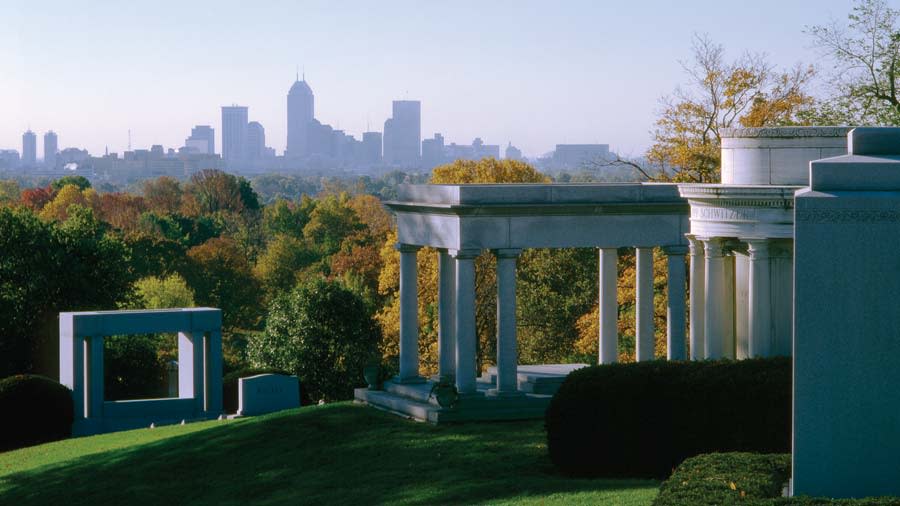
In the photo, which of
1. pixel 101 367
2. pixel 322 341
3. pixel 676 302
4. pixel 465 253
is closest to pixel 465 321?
pixel 465 253

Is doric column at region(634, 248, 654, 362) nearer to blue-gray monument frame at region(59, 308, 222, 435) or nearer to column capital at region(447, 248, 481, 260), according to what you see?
column capital at region(447, 248, 481, 260)

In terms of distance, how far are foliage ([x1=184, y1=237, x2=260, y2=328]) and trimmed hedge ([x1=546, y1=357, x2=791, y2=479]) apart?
71.9 metres

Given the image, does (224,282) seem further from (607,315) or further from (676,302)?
(676,302)

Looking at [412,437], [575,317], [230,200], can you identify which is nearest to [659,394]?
[412,437]

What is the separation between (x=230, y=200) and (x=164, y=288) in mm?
76379

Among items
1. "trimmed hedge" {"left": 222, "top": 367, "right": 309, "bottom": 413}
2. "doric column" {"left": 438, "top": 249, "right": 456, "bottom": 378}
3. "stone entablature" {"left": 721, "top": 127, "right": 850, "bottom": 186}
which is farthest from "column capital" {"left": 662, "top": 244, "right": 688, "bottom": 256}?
"trimmed hedge" {"left": 222, "top": 367, "right": 309, "bottom": 413}

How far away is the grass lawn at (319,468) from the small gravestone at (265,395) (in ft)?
18.0

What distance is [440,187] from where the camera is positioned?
3472cm

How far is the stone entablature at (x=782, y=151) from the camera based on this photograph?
2984cm

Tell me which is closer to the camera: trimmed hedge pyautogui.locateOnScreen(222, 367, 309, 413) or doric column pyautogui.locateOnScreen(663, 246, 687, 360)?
doric column pyautogui.locateOnScreen(663, 246, 687, 360)

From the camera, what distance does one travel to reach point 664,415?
25500mm

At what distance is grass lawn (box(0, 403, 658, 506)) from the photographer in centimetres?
2497

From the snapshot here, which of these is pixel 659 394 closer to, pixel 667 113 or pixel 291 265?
pixel 667 113

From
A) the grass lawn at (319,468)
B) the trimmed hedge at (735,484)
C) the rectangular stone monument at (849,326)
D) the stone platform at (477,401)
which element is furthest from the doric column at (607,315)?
the rectangular stone monument at (849,326)
